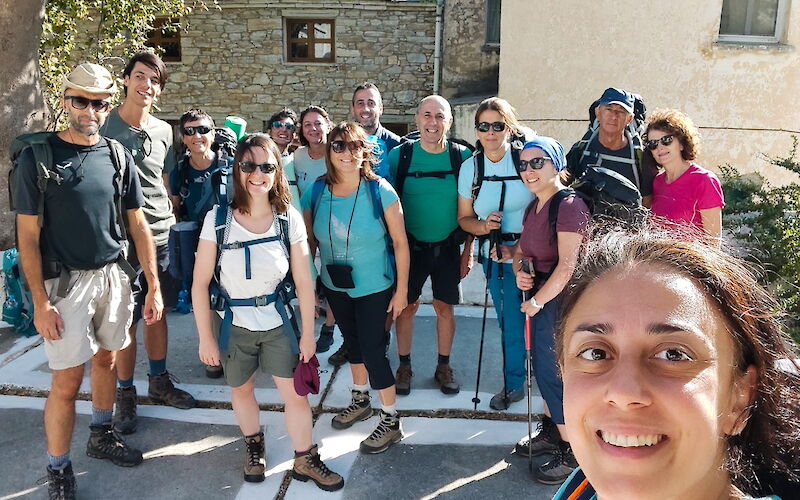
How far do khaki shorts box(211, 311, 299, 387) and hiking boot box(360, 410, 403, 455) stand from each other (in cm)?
63

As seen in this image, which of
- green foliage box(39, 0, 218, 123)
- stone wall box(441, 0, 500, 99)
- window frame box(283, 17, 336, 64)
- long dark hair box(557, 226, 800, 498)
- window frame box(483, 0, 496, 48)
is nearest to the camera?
long dark hair box(557, 226, 800, 498)

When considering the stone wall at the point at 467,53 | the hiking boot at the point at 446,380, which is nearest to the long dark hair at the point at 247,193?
the hiking boot at the point at 446,380

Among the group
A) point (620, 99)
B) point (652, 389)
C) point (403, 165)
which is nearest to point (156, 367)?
point (403, 165)

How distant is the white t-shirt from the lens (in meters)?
2.66

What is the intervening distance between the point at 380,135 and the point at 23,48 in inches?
172

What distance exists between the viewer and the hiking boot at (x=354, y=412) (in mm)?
3344

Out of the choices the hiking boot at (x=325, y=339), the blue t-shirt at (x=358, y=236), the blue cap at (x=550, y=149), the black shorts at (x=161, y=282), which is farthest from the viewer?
the hiking boot at (x=325, y=339)

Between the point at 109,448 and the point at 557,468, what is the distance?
2.22 m

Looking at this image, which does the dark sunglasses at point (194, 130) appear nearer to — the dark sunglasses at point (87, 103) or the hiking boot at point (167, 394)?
the dark sunglasses at point (87, 103)

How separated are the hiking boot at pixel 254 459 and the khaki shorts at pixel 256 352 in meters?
0.33

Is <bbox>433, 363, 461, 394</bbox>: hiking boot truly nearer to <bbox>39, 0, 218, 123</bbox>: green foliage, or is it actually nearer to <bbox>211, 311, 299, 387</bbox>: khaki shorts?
<bbox>211, 311, 299, 387</bbox>: khaki shorts

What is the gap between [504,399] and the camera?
3.54 metres

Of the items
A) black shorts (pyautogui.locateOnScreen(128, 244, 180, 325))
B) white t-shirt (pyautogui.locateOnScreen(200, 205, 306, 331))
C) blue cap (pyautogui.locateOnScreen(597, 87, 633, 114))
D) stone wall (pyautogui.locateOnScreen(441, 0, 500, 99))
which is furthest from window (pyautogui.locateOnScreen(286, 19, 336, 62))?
white t-shirt (pyautogui.locateOnScreen(200, 205, 306, 331))

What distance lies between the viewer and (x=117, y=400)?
338 cm
